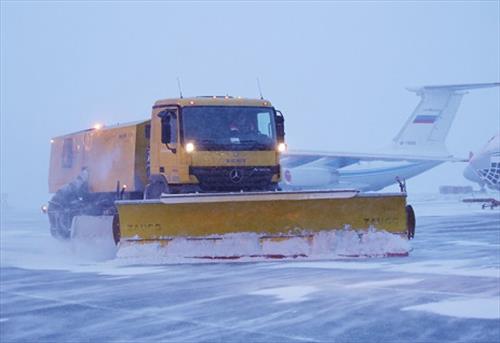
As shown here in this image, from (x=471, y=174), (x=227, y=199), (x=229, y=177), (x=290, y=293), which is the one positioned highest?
(x=471, y=174)

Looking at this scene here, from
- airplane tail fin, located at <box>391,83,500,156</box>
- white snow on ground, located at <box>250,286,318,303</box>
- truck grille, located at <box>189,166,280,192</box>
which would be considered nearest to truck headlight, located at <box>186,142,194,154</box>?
truck grille, located at <box>189,166,280,192</box>

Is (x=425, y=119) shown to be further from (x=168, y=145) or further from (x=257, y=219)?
(x=257, y=219)

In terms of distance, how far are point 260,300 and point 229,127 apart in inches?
230

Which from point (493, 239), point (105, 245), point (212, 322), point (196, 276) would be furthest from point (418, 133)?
point (212, 322)

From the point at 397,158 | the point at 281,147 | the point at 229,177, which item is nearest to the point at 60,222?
the point at 229,177

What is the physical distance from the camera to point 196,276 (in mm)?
11477

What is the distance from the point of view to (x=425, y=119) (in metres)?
44.1

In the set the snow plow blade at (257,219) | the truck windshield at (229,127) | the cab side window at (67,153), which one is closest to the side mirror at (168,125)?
the truck windshield at (229,127)

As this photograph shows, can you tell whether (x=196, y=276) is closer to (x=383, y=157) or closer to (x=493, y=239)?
(x=493, y=239)

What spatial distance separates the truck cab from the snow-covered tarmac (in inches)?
62.8

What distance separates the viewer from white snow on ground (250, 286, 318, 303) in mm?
8930

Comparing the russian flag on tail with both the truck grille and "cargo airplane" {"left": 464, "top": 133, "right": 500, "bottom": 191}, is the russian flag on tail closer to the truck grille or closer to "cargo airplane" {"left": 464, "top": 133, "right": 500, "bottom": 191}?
"cargo airplane" {"left": 464, "top": 133, "right": 500, "bottom": 191}

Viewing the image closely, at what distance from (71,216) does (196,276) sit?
843 cm

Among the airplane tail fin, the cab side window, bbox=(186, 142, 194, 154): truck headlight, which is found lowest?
bbox=(186, 142, 194, 154): truck headlight
